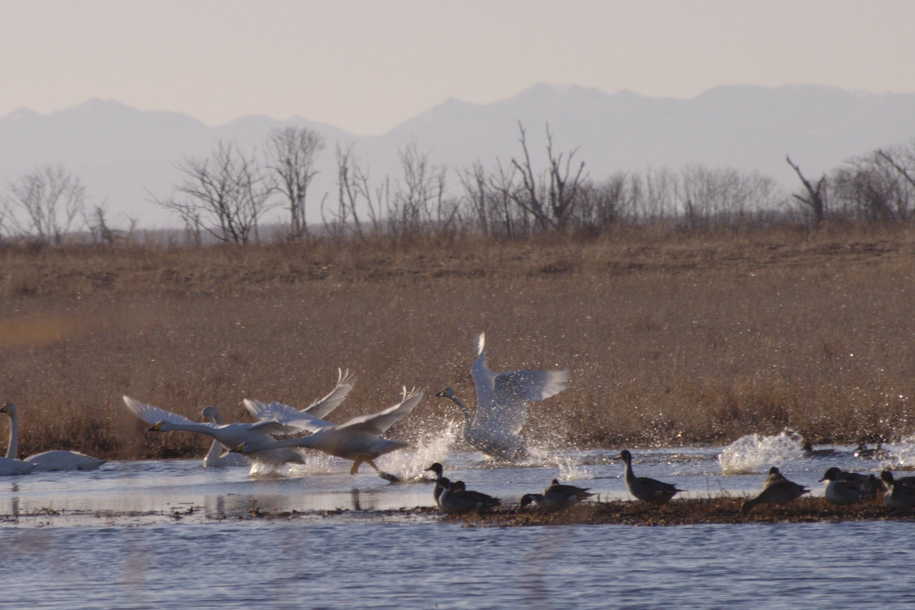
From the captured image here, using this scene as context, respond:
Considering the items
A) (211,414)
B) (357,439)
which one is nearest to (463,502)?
(357,439)

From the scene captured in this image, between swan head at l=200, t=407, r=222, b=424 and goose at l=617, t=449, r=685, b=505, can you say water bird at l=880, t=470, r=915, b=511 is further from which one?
swan head at l=200, t=407, r=222, b=424

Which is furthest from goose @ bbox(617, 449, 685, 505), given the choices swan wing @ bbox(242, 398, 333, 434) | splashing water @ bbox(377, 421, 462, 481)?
swan wing @ bbox(242, 398, 333, 434)

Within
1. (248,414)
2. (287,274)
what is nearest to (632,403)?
(248,414)

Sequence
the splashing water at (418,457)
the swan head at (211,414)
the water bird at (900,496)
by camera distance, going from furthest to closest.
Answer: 1. the swan head at (211,414)
2. the splashing water at (418,457)
3. the water bird at (900,496)

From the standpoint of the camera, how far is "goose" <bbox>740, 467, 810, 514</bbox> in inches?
437

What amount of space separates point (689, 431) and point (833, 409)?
1456 millimetres

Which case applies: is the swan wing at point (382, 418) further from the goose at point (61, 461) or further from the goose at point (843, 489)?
the goose at point (843, 489)

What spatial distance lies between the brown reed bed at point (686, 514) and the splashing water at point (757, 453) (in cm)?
171

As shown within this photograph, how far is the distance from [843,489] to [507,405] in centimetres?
396

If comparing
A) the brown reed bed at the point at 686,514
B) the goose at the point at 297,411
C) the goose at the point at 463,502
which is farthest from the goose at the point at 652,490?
the goose at the point at 297,411

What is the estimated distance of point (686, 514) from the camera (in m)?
11.4

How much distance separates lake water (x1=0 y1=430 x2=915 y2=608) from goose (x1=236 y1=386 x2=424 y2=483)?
13.5 inches

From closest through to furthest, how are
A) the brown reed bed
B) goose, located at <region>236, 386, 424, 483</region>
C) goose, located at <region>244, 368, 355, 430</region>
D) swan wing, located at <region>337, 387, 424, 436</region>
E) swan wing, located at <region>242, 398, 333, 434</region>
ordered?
the brown reed bed < swan wing, located at <region>337, 387, 424, 436</region> < goose, located at <region>236, 386, 424, 483</region> < swan wing, located at <region>242, 398, 333, 434</region> < goose, located at <region>244, 368, 355, 430</region>

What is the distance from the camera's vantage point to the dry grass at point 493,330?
16750 millimetres
